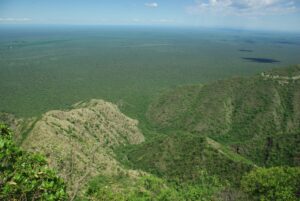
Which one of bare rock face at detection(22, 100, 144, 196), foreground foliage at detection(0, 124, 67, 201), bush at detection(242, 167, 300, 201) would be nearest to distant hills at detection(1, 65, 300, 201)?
bare rock face at detection(22, 100, 144, 196)

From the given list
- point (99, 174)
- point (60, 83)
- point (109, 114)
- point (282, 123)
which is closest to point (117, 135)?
point (109, 114)

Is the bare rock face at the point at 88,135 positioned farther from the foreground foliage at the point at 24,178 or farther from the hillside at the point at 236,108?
the foreground foliage at the point at 24,178

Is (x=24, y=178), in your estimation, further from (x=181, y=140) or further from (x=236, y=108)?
(x=236, y=108)

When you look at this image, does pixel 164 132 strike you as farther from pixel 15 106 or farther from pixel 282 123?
pixel 15 106

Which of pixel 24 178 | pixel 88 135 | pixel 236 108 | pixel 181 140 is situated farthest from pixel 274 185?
pixel 236 108

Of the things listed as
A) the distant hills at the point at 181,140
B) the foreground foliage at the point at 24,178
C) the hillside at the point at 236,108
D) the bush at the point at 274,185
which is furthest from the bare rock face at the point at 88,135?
the foreground foliage at the point at 24,178

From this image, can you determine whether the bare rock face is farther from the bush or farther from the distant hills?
the bush

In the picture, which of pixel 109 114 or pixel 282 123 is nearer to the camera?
pixel 109 114
